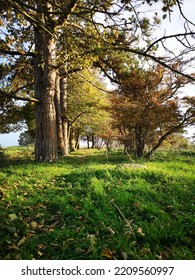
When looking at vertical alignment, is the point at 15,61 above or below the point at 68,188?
above

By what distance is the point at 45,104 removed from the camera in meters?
9.05

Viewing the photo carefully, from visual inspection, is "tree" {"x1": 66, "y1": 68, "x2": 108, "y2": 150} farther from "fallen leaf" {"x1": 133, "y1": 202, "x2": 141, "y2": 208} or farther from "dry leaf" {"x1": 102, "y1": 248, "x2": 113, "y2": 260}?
"dry leaf" {"x1": 102, "y1": 248, "x2": 113, "y2": 260}

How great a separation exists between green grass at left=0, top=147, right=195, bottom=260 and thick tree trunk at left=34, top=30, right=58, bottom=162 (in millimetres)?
3351

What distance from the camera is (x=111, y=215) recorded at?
372 cm

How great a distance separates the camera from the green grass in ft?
9.47

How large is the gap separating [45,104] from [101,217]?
259 inches

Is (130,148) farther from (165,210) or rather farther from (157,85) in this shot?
(165,210)

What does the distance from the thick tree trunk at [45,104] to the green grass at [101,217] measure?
335cm

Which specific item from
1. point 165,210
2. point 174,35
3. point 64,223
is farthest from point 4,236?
point 174,35

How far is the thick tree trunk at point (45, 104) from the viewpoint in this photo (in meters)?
8.96

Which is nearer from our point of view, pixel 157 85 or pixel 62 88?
pixel 157 85

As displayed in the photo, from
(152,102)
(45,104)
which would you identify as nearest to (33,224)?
(45,104)

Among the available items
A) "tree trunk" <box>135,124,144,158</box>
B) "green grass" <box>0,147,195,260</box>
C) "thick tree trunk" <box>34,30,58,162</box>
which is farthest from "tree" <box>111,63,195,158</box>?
"green grass" <box>0,147,195,260</box>

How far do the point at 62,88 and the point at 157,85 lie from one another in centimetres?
688
